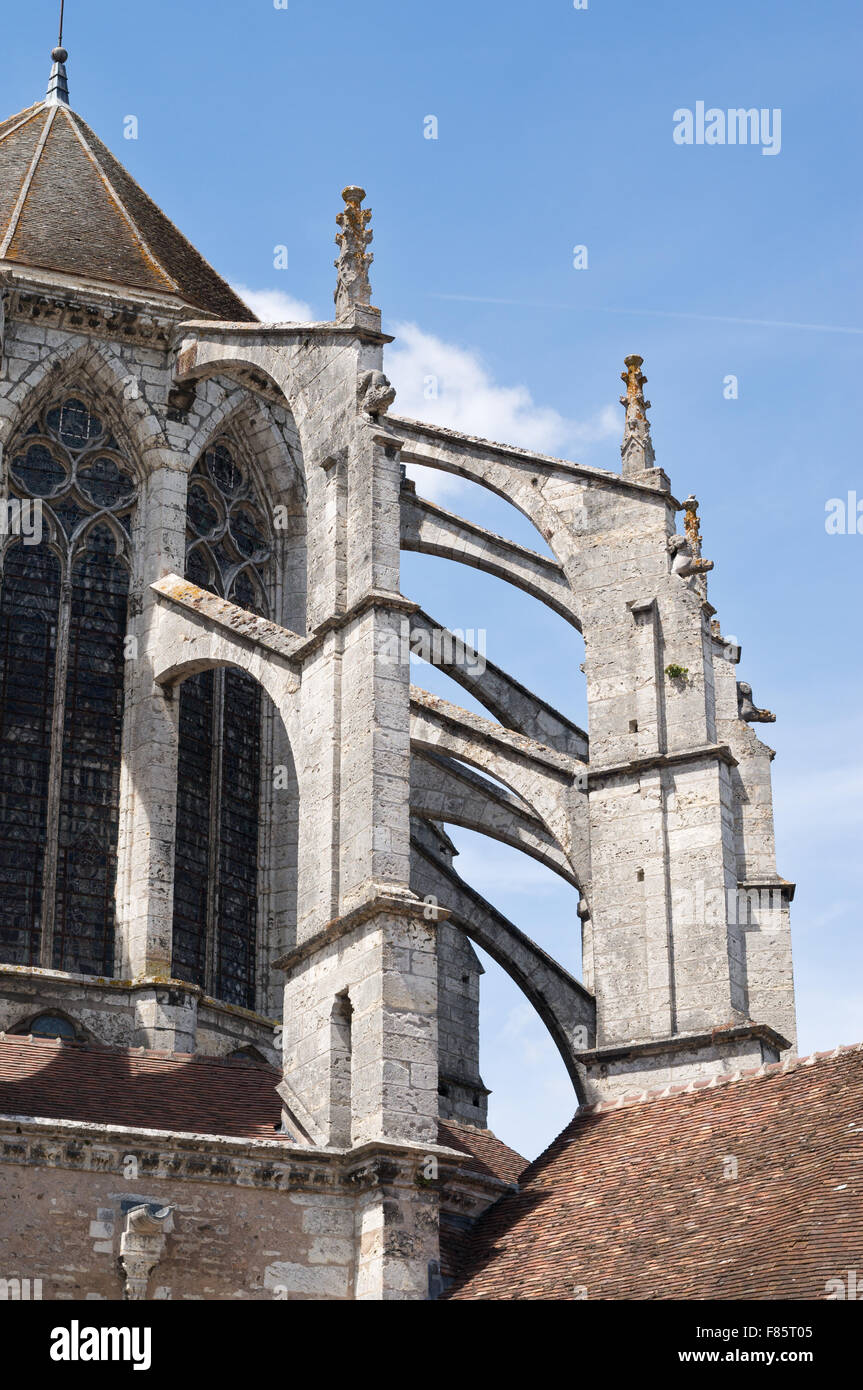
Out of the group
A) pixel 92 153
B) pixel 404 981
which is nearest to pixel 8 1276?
pixel 404 981

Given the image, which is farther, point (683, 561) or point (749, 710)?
point (749, 710)

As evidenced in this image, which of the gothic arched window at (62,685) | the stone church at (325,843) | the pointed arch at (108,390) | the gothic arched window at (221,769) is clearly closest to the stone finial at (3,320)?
the stone church at (325,843)

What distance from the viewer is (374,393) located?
59.7ft

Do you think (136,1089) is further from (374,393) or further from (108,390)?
(108,390)

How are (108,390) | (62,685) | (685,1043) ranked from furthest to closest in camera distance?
(108,390), (62,685), (685,1043)

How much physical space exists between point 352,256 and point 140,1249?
28.8 feet

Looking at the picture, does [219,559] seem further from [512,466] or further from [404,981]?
[404,981]

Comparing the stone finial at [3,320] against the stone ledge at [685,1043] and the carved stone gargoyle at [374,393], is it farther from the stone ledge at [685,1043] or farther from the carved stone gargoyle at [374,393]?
the stone ledge at [685,1043]

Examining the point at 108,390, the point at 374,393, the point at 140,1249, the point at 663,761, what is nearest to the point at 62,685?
the point at 108,390

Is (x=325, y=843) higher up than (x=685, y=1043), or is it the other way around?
(x=325, y=843)

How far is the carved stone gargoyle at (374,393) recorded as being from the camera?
59.6 feet

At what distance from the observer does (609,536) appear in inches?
808

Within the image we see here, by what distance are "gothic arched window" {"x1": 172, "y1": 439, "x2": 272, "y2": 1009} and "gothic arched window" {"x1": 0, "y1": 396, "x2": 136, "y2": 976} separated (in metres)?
0.72
